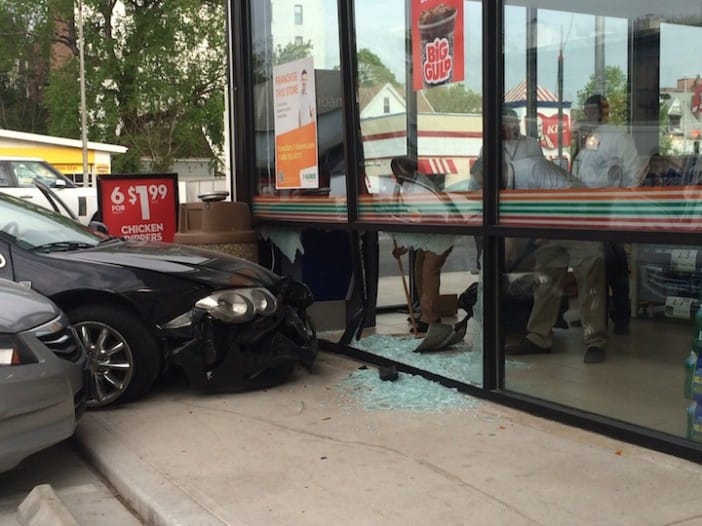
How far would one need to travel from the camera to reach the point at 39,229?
241 inches

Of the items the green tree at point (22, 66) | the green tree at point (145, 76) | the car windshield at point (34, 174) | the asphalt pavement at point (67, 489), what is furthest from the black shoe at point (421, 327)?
the green tree at point (22, 66)

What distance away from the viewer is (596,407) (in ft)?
17.1

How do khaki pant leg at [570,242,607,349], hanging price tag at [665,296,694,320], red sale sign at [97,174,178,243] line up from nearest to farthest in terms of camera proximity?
hanging price tag at [665,296,694,320]
khaki pant leg at [570,242,607,349]
red sale sign at [97,174,178,243]

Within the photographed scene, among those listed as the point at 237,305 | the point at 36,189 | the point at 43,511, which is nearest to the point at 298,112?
the point at 237,305

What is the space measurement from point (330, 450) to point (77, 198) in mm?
11645

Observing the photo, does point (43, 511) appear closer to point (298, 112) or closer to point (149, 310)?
point (149, 310)

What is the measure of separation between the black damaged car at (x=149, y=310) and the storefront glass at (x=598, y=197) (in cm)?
183

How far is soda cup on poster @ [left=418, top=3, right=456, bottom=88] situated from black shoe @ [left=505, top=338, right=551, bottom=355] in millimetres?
2051

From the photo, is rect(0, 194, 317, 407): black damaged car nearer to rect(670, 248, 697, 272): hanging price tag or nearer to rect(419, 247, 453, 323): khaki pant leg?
rect(419, 247, 453, 323): khaki pant leg

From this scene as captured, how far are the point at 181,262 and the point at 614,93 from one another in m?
3.31

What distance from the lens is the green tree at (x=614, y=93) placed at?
5.39 meters

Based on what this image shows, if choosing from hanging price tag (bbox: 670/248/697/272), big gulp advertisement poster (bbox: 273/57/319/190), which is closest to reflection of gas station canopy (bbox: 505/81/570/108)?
hanging price tag (bbox: 670/248/697/272)

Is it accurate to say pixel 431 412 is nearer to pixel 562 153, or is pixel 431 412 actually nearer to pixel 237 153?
pixel 562 153

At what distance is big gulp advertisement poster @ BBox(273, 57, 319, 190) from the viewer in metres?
7.57
